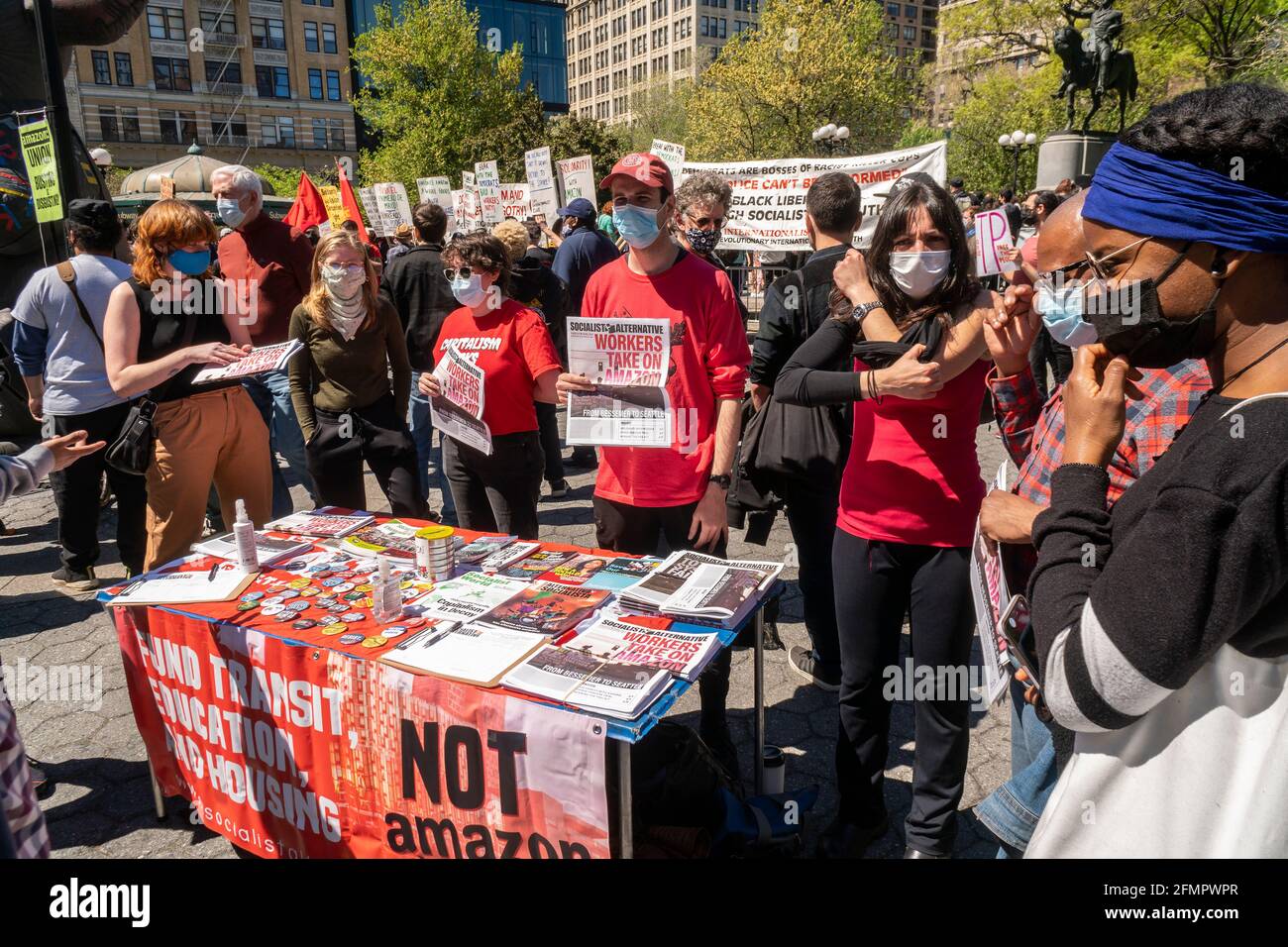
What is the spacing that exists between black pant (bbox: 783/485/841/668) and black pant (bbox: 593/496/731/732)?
67 cm

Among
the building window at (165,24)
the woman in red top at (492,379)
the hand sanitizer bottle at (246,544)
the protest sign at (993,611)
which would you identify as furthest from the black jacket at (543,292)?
the building window at (165,24)

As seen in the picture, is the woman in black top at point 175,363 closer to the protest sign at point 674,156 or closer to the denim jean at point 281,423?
the denim jean at point 281,423

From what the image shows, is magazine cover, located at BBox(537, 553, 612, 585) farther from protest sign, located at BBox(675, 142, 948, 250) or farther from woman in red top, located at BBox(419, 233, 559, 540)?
protest sign, located at BBox(675, 142, 948, 250)

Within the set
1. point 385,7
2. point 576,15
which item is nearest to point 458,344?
point 385,7

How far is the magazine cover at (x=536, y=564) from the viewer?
3.07m

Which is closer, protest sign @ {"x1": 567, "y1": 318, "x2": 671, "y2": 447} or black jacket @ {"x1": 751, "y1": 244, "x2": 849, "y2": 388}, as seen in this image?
protest sign @ {"x1": 567, "y1": 318, "x2": 671, "y2": 447}

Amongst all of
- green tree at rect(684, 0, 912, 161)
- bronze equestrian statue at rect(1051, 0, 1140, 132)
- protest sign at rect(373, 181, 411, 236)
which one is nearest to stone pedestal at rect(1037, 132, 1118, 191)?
bronze equestrian statue at rect(1051, 0, 1140, 132)

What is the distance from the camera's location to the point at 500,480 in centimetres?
427

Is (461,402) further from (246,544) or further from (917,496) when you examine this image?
(917,496)

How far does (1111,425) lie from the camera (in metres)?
1.40

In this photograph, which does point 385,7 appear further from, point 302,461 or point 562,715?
point 562,715

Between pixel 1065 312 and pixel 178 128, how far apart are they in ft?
236

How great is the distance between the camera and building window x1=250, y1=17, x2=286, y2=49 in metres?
60.6

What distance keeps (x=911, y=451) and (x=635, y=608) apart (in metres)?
1.03
